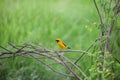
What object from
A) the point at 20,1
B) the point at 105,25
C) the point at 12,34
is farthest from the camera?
the point at 20,1

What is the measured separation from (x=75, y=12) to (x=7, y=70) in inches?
125

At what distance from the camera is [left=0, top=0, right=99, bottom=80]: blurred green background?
243 inches

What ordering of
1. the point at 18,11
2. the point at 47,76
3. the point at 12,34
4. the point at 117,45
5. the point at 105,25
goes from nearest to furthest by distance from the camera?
the point at 105,25 → the point at 47,76 → the point at 117,45 → the point at 12,34 → the point at 18,11

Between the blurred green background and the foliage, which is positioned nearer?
the foliage

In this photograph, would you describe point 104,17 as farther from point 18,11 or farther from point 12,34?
point 18,11

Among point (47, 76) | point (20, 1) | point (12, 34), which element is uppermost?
point (20, 1)

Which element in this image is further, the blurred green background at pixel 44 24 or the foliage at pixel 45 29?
the blurred green background at pixel 44 24

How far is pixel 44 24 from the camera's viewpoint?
7.49 metres

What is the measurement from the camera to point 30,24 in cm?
739

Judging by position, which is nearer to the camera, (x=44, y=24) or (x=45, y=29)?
(x=45, y=29)

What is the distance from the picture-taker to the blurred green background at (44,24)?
6.16m

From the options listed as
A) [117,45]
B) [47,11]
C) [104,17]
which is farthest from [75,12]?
[104,17]

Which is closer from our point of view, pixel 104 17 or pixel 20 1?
pixel 104 17

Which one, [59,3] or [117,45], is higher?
[59,3]
